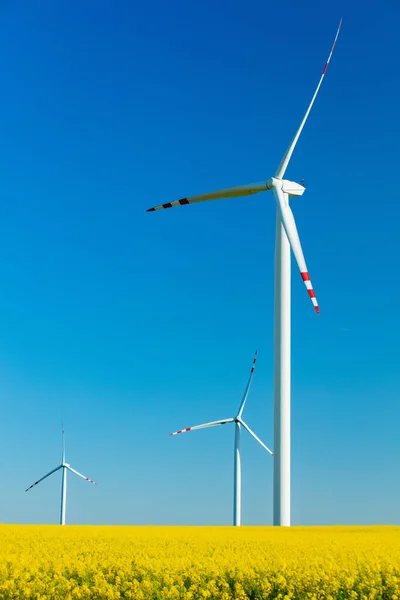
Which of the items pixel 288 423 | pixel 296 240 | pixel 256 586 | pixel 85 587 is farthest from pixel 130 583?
pixel 296 240

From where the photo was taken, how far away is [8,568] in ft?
57.8

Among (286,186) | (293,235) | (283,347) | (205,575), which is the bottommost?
(205,575)

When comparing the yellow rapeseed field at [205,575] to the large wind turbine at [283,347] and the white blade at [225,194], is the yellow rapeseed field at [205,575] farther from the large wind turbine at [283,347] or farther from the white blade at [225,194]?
the white blade at [225,194]

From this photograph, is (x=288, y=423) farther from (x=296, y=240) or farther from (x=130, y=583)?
(x=130, y=583)

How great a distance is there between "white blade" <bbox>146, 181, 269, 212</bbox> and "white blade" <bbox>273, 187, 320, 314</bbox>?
142 cm

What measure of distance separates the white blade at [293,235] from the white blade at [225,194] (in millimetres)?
1420

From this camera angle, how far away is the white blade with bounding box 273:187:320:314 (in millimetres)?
37344

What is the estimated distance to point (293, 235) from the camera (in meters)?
40.4

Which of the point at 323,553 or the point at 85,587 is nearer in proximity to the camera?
the point at 85,587

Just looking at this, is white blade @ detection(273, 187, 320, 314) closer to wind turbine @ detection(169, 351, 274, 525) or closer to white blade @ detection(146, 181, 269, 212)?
white blade @ detection(146, 181, 269, 212)

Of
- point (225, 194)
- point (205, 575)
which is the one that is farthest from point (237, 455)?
point (205, 575)

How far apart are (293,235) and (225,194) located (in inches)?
308

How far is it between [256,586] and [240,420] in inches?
1949

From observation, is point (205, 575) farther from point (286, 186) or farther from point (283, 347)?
point (286, 186)
